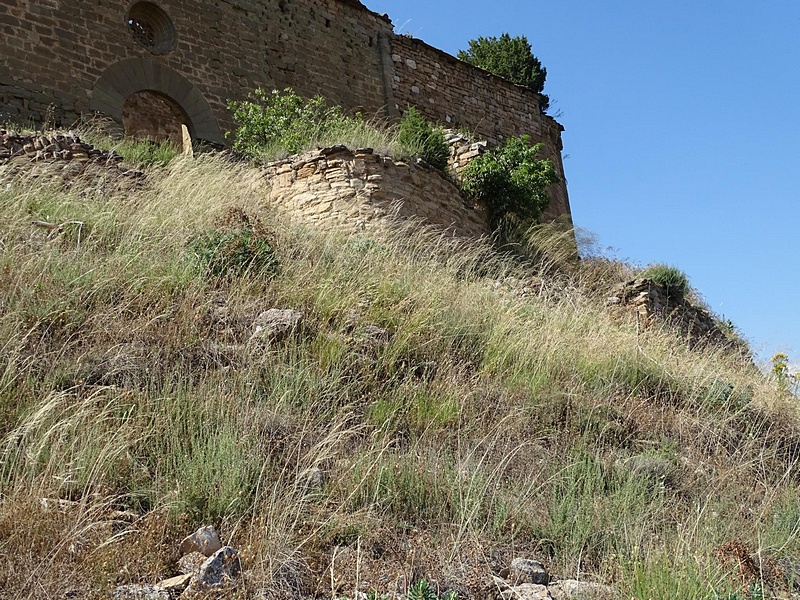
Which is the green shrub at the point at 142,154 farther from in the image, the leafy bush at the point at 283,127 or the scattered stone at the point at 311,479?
the scattered stone at the point at 311,479

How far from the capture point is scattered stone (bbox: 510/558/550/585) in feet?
13.0

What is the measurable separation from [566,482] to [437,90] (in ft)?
50.3

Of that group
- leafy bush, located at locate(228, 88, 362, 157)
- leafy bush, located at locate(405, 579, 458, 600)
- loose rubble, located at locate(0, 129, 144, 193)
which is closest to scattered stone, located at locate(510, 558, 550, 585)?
leafy bush, located at locate(405, 579, 458, 600)

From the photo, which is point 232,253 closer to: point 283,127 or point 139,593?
point 139,593

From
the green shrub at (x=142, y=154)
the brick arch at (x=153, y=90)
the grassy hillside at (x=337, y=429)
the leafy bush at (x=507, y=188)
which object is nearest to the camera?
the grassy hillside at (x=337, y=429)

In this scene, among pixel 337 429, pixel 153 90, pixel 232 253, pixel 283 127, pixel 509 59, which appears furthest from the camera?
pixel 509 59

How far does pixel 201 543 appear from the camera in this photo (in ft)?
12.3

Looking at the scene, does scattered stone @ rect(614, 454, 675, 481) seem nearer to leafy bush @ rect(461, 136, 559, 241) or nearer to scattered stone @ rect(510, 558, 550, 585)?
scattered stone @ rect(510, 558, 550, 585)

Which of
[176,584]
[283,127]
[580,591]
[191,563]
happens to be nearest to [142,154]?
[283,127]

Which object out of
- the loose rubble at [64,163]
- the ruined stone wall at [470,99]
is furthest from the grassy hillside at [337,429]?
the ruined stone wall at [470,99]

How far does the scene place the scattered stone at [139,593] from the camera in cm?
332

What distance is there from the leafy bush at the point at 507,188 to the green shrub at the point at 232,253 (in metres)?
5.99

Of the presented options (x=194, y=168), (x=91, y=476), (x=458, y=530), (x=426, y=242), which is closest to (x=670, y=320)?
(x=426, y=242)

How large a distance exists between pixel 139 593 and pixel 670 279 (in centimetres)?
1231
